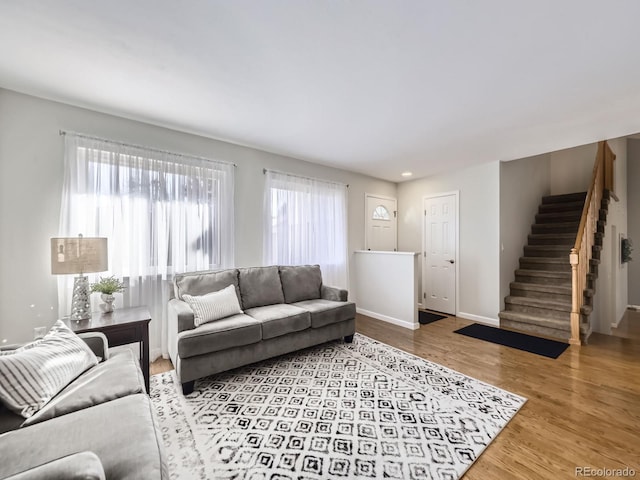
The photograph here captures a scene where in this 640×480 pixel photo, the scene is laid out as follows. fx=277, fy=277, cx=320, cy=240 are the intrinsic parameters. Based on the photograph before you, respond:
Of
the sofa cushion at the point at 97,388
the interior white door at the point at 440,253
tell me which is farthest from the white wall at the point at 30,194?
the interior white door at the point at 440,253

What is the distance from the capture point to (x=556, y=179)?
6.12 meters

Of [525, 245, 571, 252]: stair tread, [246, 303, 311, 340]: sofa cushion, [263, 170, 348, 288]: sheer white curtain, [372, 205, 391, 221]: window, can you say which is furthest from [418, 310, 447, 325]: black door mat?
[246, 303, 311, 340]: sofa cushion

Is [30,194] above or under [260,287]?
above

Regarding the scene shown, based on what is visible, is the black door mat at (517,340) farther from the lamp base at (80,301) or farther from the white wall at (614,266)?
the lamp base at (80,301)

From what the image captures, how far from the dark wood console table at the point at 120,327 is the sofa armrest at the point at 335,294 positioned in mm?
2046

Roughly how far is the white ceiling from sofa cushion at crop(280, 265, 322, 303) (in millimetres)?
1754

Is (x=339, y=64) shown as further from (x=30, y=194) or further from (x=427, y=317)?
(x=427, y=317)

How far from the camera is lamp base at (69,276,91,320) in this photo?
2299 mm

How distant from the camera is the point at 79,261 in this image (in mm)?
2244

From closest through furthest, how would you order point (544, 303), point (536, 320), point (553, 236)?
point (536, 320), point (544, 303), point (553, 236)

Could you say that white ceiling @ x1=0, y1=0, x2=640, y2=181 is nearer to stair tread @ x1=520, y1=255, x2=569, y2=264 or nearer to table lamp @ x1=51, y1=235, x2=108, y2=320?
table lamp @ x1=51, y1=235, x2=108, y2=320

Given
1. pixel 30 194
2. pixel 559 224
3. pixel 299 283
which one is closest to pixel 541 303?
pixel 559 224

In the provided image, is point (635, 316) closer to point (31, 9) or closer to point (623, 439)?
point (623, 439)

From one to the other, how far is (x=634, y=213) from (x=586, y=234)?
3547mm
